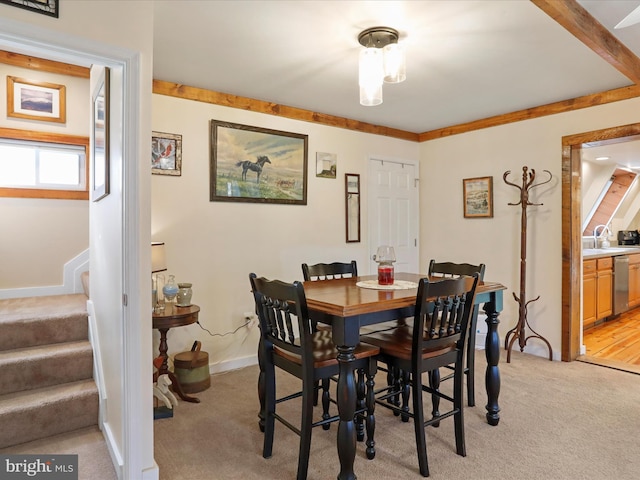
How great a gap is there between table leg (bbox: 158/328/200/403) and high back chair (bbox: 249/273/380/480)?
2.65 ft

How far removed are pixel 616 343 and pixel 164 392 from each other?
14.8 feet

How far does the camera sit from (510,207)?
4098mm

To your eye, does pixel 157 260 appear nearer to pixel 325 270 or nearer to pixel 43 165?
pixel 325 270

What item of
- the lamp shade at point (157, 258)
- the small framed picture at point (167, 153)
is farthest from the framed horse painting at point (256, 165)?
the lamp shade at point (157, 258)

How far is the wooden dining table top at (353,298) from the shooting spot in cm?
183

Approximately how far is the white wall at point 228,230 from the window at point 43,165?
81 centimetres

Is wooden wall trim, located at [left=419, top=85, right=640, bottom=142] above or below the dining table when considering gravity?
above

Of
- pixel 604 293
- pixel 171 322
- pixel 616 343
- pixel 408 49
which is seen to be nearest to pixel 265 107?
pixel 408 49

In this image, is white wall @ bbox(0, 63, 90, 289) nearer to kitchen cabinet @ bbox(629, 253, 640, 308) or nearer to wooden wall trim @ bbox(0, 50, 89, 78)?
wooden wall trim @ bbox(0, 50, 89, 78)

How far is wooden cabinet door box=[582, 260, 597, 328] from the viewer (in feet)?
14.5

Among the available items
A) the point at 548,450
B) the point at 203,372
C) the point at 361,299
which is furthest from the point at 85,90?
the point at 548,450

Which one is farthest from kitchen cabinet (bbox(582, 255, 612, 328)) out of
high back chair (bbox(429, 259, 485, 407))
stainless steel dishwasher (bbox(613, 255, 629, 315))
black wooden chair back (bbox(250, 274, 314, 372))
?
black wooden chair back (bbox(250, 274, 314, 372))

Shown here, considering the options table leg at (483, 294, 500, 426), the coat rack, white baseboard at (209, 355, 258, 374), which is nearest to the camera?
table leg at (483, 294, 500, 426)

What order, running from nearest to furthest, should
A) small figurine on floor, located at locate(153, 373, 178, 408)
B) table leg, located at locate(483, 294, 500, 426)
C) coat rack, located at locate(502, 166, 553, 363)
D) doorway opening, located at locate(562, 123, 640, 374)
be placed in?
table leg, located at locate(483, 294, 500, 426)
small figurine on floor, located at locate(153, 373, 178, 408)
doorway opening, located at locate(562, 123, 640, 374)
coat rack, located at locate(502, 166, 553, 363)
